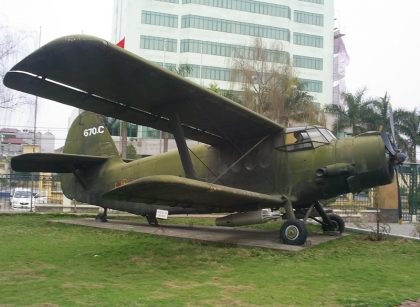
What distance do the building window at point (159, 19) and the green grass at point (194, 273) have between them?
2277 inches

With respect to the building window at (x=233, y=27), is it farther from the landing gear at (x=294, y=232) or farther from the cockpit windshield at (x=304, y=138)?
the landing gear at (x=294, y=232)

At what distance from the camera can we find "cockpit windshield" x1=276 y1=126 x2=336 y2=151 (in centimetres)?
1095

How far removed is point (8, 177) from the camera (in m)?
20.9

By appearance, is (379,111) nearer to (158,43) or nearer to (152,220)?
(158,43)

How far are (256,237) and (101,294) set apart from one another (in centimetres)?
652

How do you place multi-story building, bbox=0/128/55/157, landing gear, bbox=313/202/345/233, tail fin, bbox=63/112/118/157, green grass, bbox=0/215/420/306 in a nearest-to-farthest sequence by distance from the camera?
green grass, bbox=0/215/420/306, landing gear, bbox=313/202/345/233, tail fin, bbox=63/112/118/157, multi-story building, bbox=0/128/55/157

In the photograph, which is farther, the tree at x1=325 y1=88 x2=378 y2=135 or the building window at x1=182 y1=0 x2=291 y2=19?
the building window at x1=182 y1=0 x2=291 y2=19

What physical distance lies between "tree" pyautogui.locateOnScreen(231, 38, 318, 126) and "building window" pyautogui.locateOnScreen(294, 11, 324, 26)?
37576mm

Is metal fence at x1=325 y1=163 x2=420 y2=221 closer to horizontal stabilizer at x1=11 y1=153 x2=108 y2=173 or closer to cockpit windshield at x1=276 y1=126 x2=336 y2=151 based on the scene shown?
cockpit windshield at x1=276 y1=126 x2=336 y2=151

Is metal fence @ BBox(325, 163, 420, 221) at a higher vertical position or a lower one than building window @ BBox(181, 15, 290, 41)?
lower

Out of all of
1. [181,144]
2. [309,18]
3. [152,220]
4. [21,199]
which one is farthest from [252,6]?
[181,144]

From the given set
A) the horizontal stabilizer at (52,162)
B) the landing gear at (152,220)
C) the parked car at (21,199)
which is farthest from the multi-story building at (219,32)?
the landing gear at (152,220)

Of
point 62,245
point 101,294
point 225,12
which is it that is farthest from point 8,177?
point 225,12

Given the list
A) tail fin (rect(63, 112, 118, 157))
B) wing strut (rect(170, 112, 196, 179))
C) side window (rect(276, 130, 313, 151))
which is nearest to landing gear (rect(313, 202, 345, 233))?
side window (rect(276, 130, 313, 151))
